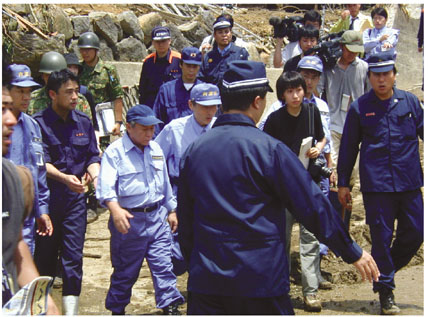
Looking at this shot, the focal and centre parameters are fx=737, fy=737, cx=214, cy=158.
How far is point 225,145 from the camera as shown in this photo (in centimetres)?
400

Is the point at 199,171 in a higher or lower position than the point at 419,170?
higher

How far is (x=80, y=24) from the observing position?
12.0 meters

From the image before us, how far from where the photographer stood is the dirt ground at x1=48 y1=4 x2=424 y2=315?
668 centimetres

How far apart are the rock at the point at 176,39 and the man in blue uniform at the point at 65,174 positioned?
7426mm

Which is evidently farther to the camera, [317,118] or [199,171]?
[317,118]

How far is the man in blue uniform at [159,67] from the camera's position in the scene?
8773 mm

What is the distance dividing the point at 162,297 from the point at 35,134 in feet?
5.45

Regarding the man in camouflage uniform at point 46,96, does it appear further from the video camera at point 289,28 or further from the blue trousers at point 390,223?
the video camera at point 289,28

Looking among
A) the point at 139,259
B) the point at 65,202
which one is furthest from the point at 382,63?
the point at 65,202

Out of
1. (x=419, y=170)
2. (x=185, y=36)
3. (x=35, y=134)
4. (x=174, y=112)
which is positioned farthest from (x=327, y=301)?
(x=185, y=36)

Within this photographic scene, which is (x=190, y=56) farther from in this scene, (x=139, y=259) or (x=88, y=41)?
(x=139, y=259)

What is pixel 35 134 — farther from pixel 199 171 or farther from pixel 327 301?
pixel 327 301

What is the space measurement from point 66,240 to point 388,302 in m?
2.81

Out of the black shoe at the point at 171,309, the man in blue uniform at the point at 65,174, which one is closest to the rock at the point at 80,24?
the man in blue uniform at the point at 65,174
